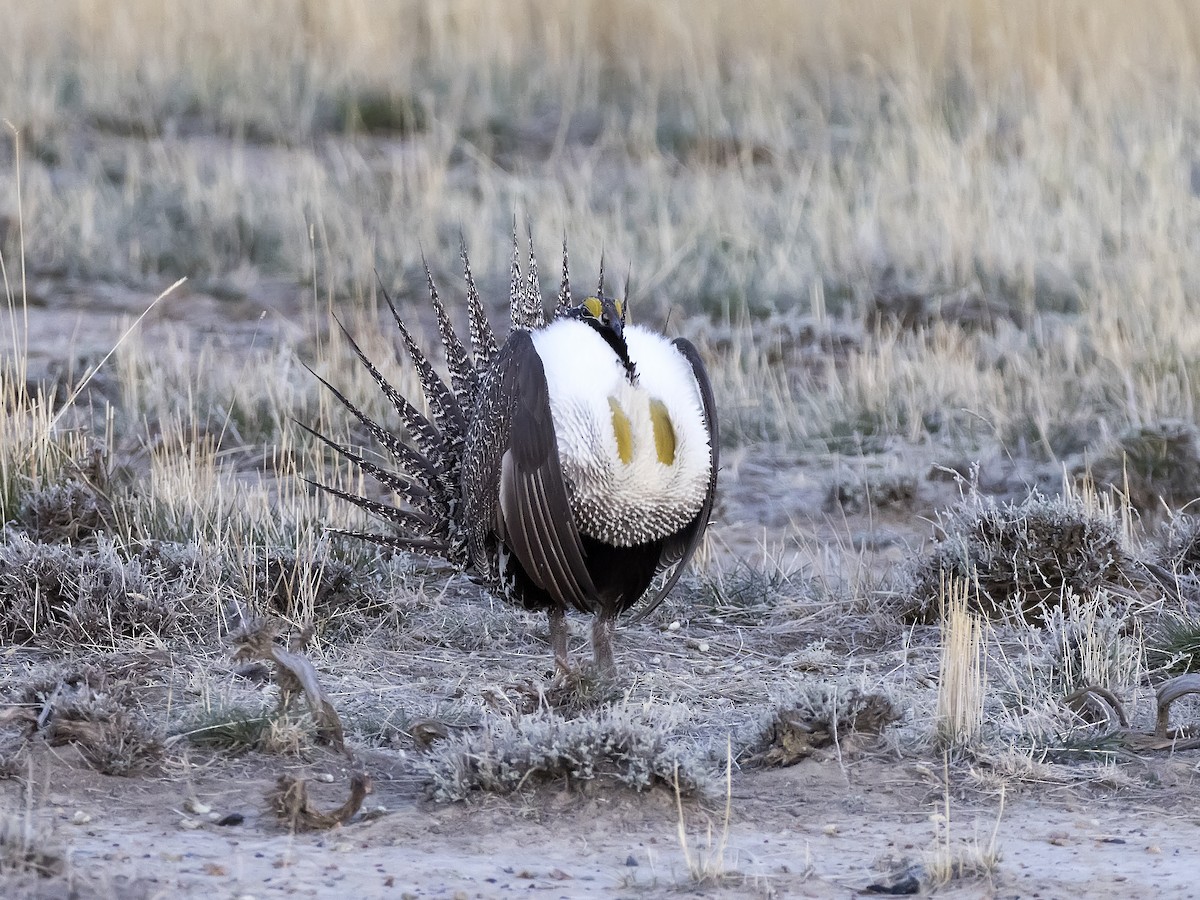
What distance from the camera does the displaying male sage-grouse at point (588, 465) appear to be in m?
3.52

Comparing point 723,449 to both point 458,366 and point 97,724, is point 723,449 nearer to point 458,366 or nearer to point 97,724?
point 458,366

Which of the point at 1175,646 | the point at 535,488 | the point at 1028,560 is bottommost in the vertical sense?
the point at 1175,646

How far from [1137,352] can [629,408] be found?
3401 millimetres

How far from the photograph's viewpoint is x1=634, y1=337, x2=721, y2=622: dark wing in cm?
375

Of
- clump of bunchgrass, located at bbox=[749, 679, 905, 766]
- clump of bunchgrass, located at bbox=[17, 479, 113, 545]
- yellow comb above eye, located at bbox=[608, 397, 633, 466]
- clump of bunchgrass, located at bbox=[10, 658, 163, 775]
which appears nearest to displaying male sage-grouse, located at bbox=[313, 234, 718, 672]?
yellow comb above eye, located at bbox=[608, 397, 633, 466]

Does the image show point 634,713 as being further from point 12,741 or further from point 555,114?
A: point 555,114

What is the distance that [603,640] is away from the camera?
3893 millimetres

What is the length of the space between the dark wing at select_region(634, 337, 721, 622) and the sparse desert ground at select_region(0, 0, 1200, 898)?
11.8 inches

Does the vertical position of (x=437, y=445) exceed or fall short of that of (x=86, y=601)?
it exceeds it

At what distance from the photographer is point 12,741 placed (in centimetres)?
328

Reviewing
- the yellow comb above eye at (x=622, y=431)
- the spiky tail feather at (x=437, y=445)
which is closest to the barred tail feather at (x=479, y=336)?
the spiky tail feather at (x=437, y=445)

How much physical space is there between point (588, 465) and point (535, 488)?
11cm

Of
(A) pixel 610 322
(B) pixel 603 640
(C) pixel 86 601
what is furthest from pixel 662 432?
(C) pixel 86 601

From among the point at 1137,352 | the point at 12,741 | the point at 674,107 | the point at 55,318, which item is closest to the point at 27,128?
the point at 55,318
